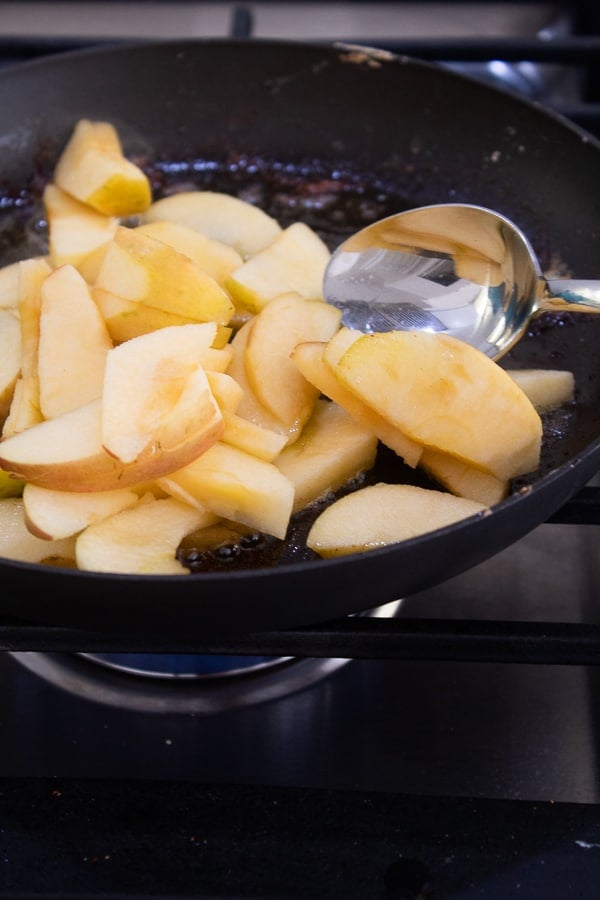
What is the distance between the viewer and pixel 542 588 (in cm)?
102

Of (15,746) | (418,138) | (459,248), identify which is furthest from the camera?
Answer: (418,138)

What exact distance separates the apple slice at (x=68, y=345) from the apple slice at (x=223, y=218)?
0.95 ft

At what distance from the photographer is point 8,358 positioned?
3.24ft

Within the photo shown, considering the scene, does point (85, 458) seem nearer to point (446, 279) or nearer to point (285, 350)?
point (285, 350)

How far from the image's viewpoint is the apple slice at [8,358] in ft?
3.18

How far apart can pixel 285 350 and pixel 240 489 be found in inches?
8.4

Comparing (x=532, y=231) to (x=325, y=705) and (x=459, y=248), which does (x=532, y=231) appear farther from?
(x=325, y=705)

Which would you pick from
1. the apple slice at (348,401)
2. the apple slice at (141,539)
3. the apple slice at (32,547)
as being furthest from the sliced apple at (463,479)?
the apple slice at (32,547)

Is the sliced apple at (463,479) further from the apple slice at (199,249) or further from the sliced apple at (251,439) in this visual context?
the apple slice at (199,249)

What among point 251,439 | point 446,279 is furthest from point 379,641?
point 446,279

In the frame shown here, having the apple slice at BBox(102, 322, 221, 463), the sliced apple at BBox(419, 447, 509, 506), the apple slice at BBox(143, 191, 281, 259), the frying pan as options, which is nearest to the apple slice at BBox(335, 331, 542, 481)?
the sliced apple at BBox(419, 447, 509, 506)

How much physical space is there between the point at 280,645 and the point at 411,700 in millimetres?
186

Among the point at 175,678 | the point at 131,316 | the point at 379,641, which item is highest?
the point at 131,316

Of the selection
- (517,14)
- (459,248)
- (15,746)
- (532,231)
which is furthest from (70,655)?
(517,14)
